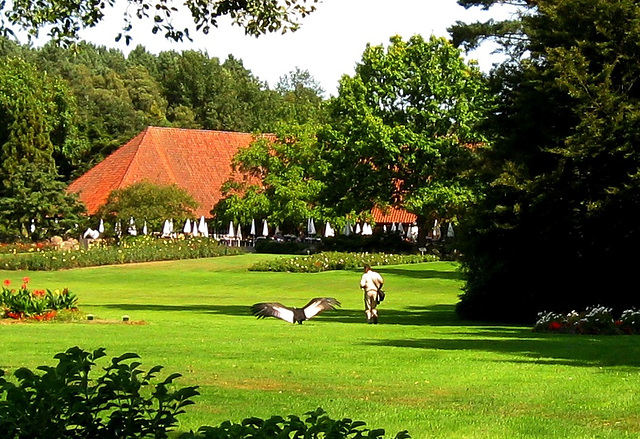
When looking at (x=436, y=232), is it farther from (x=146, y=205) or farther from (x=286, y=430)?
(x=286, y=430)

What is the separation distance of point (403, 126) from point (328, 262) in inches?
498

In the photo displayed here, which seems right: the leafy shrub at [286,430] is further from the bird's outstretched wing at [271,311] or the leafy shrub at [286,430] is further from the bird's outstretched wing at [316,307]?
the bird's outstretched wing at [316,307]

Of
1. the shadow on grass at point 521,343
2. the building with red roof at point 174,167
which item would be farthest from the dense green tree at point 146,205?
the shadow on grass at point 521,343

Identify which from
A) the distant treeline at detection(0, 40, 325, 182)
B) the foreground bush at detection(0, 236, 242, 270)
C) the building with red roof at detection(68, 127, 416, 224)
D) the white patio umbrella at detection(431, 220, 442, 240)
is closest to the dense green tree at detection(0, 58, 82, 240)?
the distant treeline at detection(0, 40, 325, 182)

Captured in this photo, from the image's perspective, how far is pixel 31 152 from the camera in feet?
267

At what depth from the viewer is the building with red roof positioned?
7519 centimetres

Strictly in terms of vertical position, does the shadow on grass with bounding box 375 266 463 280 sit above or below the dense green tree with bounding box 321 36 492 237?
below

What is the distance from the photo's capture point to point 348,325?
2567 cm

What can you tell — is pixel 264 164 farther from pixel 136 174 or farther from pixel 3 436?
pixel 3 436

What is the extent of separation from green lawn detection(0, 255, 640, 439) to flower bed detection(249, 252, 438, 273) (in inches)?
803

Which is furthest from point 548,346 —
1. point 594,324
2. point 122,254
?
point 122,254

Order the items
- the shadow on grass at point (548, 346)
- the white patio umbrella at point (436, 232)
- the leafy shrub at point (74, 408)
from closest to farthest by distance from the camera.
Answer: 1. the leafy shrub at point (74, 408)
2. the shadow on grass at point (548, 346)
3. the white patio umbrella at point (436, 232)

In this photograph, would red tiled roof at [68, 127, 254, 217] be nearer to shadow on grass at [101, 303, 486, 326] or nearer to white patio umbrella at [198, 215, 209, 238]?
white patio umbrella at [198, 215, 209, 238]

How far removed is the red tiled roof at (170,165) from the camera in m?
75.2
